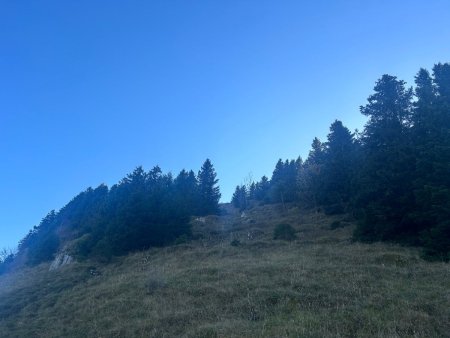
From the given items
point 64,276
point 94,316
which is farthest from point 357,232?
point 64,276

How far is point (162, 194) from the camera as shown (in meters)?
44.7

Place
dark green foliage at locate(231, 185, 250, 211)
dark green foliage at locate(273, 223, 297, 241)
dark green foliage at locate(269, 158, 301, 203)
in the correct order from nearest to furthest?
dark green foliage at locate(273, 223, 297, 241)
dark green foliage at locate(269, 158, 301, 203)
dark green foliage at locate(231, 185, 250, 211)

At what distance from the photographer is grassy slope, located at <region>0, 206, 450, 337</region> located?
1134 centimetres

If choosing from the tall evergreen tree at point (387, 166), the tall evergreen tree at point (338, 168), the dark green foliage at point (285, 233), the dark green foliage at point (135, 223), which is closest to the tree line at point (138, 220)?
the dark green foliage at point (135, 223)

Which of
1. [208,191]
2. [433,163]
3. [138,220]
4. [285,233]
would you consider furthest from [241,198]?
[433,163]

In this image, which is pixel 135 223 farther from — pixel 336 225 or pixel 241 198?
pixel 241 198

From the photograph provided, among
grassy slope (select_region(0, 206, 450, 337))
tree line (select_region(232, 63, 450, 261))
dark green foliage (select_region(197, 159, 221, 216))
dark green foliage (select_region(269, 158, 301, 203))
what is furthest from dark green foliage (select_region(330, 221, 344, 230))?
dark green foliage (select_region(197, 159, 221, 216))

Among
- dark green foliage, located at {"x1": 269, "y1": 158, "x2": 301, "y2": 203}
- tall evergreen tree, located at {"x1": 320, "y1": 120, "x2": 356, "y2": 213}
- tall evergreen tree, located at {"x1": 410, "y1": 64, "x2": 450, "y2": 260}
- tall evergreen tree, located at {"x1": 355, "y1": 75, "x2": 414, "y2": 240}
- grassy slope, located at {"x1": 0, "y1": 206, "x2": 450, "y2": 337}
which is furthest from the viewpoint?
dark green foliage, located at {"x1": 269, "y1": 158, "x2": 301, "y2": 203}

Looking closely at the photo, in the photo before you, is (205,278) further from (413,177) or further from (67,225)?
(67,225)

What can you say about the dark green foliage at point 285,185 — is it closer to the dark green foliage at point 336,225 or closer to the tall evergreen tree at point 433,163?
the dark green foliage at point 336,225

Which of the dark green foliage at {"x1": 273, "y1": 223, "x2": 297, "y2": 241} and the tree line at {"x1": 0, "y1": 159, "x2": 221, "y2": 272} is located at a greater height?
the tree line at {"x1": 0, "y1": 159, "x2": 221, "y2": 272}

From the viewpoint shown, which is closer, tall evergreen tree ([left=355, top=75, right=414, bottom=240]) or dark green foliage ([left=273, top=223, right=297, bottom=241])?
tall evergreen tree ([left=355, top=75, right=414, bottom=240])

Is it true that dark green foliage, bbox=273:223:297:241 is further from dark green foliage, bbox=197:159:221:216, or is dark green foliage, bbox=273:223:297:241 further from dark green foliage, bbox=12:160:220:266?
dark green foliage, bbox=197:159:221:216

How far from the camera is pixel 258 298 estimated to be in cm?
1502
